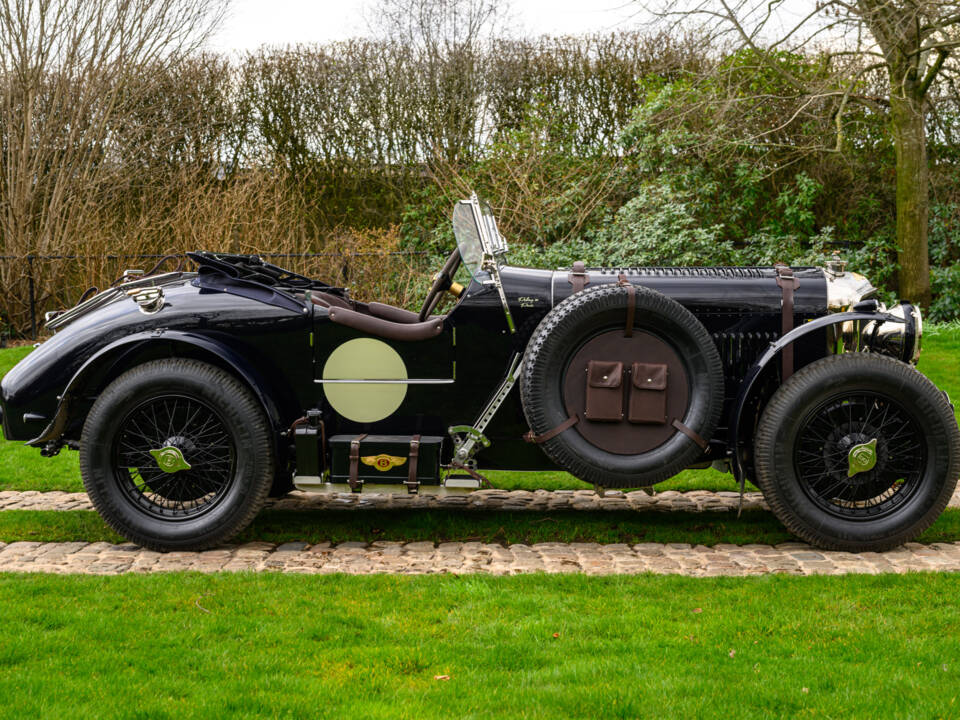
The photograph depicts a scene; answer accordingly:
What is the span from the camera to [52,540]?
522 cm

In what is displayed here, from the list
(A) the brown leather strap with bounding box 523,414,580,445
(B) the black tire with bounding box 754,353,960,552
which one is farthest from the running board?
(B) the black tire with bounding box 754,353,960,552

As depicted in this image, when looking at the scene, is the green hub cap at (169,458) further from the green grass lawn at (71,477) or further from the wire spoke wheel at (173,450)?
the green grass lawn at (71,477)

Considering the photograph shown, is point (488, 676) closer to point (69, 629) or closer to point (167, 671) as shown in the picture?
point (167, 671)

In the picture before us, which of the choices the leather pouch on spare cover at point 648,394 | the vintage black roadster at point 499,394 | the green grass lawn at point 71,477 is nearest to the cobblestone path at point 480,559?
the vintage black roadster at point 499,394

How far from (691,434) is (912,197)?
9.75 metres

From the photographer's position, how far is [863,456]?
4.67 meters

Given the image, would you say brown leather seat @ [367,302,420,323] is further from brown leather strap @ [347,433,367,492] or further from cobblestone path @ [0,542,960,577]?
cobblestone path @ [0,542,960,577]

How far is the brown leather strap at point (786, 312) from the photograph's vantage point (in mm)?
4852

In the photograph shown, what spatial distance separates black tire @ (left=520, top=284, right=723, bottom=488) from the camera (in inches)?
181

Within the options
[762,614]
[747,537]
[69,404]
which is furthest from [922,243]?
[69,404]

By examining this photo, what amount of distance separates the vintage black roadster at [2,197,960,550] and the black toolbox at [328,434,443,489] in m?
0.01

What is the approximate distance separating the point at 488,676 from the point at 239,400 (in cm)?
222

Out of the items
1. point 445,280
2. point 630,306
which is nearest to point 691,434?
point 630,306

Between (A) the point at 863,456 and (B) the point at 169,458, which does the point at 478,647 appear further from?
(A) the point at 863,456
